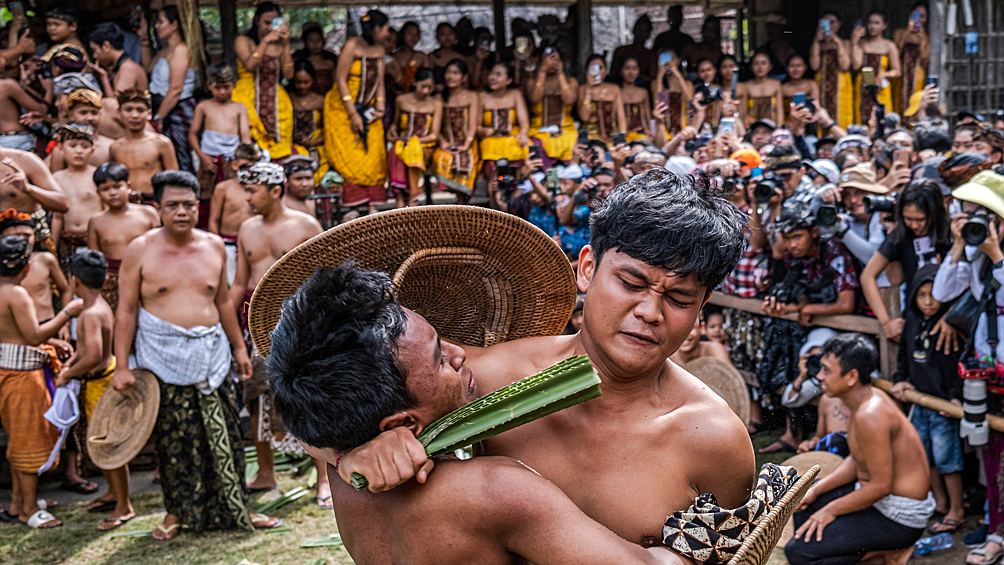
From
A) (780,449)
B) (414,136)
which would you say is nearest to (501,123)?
(414,136)

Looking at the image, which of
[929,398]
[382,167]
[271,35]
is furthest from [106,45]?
[929,398]

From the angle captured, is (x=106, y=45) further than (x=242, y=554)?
Yes

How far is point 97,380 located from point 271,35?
4.63 metres

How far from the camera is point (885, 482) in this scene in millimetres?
4344

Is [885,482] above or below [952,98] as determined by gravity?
below

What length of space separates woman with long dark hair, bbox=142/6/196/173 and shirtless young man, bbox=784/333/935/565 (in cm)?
703

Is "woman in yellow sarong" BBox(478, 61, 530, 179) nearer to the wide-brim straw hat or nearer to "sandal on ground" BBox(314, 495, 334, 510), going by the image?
"sandal on ground" BBox(314, 495, 334, 510)

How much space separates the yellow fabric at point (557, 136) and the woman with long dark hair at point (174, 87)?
13.7 feet

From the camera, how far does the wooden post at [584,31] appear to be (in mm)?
12062

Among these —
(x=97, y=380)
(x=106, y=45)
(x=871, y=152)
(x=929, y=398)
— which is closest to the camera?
(x=929, y=398)

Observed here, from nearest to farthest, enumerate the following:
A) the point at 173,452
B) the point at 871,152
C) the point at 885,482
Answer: the point at 885,482 → the point at 173,452 → the point at 871,152

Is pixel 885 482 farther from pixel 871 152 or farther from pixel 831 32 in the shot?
pixel 831 32

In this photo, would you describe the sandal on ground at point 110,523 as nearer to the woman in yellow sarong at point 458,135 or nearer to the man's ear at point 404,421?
the man's ear at point 404,421

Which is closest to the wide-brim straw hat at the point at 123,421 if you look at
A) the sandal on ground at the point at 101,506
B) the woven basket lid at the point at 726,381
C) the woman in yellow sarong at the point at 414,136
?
the sandal on ground at the point at 101,506
